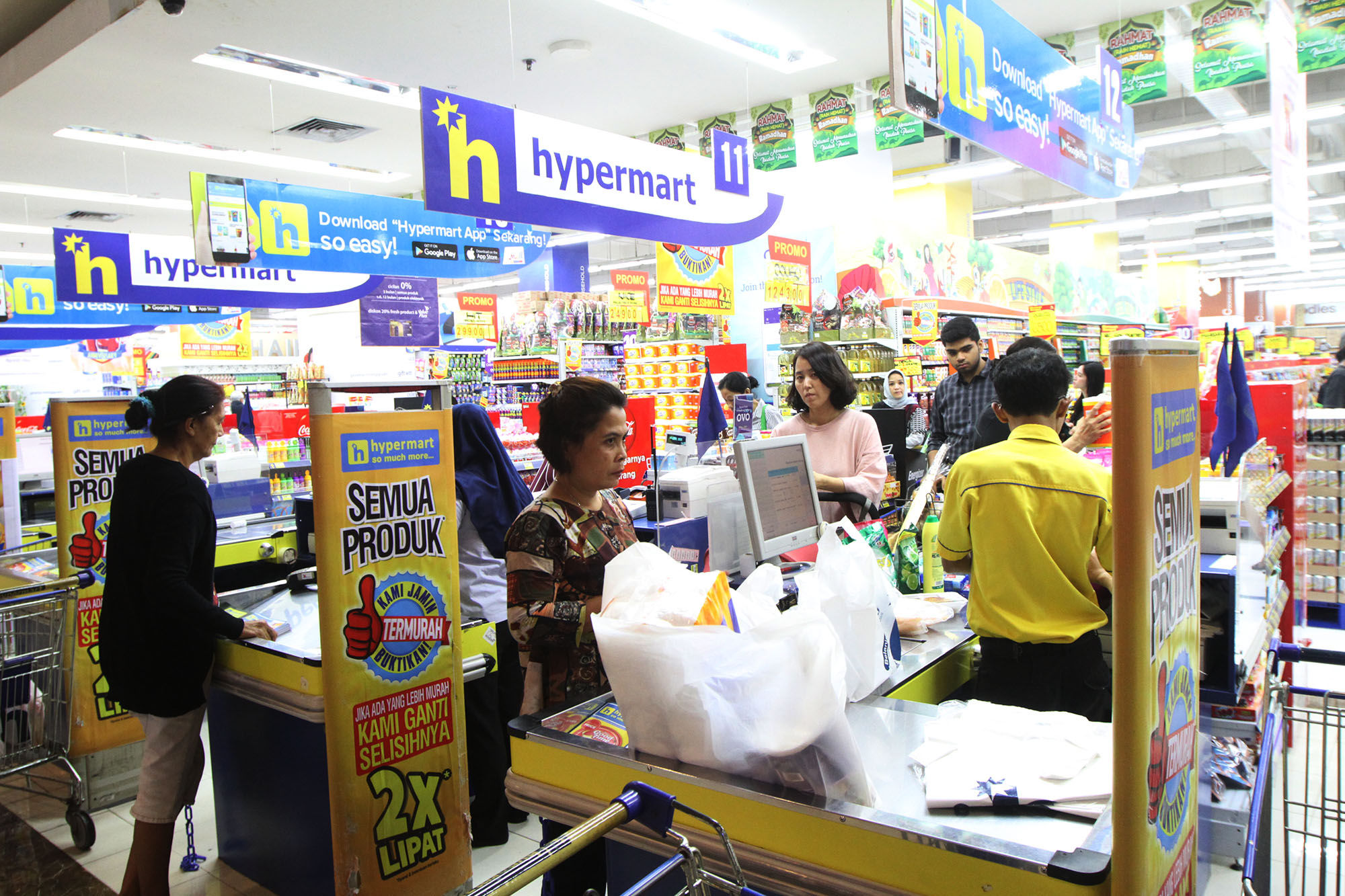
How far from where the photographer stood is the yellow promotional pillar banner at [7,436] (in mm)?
4562

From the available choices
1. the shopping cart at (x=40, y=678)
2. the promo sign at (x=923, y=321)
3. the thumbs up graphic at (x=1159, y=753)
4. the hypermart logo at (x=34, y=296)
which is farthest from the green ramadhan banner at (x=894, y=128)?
the hypermart logo at (x=34, y=296)

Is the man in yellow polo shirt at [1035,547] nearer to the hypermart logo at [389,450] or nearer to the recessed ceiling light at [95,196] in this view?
the hypermart logo at [389,450]

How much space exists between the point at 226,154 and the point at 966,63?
902 centimetres

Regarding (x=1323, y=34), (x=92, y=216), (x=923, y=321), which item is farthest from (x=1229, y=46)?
(x=92, y=216)

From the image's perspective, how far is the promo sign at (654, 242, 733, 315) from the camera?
8.20m

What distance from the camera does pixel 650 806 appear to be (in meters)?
1.08

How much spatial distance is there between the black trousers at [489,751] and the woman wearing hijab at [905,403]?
4.85m

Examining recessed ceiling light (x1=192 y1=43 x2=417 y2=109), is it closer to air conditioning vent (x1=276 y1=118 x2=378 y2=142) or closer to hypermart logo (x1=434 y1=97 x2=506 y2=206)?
air conditioning vent (x1=276 y1=118 x2=378 y2=142)

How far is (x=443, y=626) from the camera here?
2.59 metres

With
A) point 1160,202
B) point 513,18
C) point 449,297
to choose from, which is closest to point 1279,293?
point 1160,202

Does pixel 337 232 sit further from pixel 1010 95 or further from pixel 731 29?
pixel 1010 95

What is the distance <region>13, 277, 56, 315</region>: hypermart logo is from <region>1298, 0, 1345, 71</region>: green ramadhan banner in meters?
11.9

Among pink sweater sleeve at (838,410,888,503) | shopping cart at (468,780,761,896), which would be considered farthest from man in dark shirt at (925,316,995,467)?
shopping cart at (468,780,761,896)

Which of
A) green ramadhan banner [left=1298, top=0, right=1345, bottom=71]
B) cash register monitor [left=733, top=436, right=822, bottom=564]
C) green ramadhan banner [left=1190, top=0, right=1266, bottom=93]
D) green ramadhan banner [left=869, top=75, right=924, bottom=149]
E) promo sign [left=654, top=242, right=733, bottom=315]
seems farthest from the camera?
promo sign [left=654, top=242, right=733, bottom=315]
